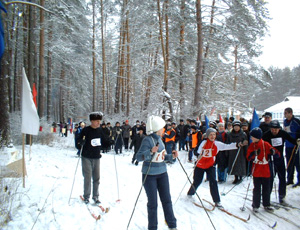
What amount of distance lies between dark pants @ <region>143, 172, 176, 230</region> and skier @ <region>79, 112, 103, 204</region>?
1.66m

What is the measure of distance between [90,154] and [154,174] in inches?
70.2

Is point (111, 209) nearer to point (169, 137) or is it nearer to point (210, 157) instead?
point (210, 157)

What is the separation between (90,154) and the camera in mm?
4559

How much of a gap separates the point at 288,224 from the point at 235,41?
1134cm

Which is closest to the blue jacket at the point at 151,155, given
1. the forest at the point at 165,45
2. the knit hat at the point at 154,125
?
the knit hat at the point at 154,125

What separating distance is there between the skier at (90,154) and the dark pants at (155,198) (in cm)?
166

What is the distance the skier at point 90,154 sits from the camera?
4.56 metres

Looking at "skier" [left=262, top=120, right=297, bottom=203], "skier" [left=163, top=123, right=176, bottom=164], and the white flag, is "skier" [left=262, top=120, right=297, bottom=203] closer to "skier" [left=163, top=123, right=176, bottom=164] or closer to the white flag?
"skier" [left=163, top=123, right=176, bottom=164]

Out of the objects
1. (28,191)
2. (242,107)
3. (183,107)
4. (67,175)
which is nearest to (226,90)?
(242,107)

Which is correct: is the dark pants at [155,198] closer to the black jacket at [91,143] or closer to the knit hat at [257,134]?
the black jacket at [91,143]

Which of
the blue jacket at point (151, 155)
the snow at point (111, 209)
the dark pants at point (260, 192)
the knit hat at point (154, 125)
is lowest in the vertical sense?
the snow at point (111, 209)

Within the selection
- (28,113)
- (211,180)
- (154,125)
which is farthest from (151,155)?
(28,113)

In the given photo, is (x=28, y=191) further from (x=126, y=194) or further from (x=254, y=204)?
(x=254, y=204)

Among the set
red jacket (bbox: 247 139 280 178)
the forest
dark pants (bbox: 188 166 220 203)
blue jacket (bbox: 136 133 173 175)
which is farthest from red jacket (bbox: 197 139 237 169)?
the forest
